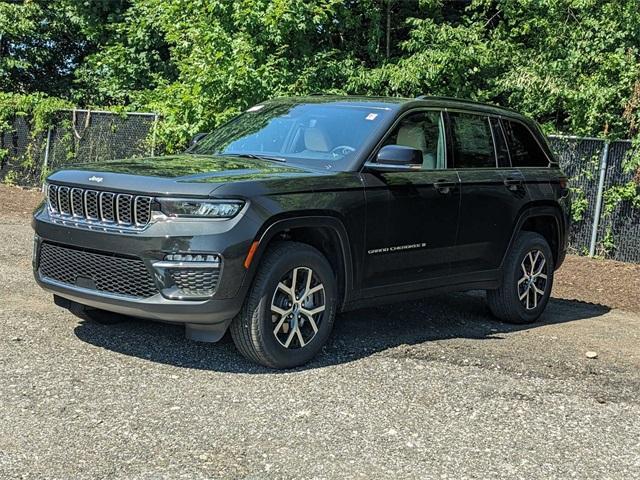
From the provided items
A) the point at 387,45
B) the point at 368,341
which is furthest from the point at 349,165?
the point at 387,45

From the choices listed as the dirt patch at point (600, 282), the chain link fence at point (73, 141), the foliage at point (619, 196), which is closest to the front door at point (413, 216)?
the dirt patch at point (600, 282)

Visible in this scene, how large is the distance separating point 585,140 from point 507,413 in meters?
9.16

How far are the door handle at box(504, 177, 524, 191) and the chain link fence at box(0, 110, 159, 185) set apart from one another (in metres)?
10.5

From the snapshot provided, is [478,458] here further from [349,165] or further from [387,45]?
[387,45]

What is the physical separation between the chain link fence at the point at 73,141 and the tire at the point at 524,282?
1042 centimetres

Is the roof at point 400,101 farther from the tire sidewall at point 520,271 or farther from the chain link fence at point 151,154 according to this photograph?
the chain link fence at point 151,154

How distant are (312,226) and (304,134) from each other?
1.16m

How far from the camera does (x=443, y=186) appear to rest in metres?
7.11

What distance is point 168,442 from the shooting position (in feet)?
14.9

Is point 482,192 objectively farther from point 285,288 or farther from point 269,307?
point 269,307

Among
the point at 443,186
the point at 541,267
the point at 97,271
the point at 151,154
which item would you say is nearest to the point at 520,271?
the point at 541,267

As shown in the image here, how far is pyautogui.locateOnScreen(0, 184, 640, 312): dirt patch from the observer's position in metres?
10.4

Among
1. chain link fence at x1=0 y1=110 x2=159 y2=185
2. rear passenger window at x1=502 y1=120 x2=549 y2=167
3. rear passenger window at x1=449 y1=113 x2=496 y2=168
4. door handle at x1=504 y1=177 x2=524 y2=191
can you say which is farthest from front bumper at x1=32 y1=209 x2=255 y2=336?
chain link fence at x1=0 y1=110 x2=159 y2=185

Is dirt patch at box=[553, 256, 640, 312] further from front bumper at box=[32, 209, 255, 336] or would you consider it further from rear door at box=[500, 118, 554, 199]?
front bumper at box=[32, 209, 255, 336]
